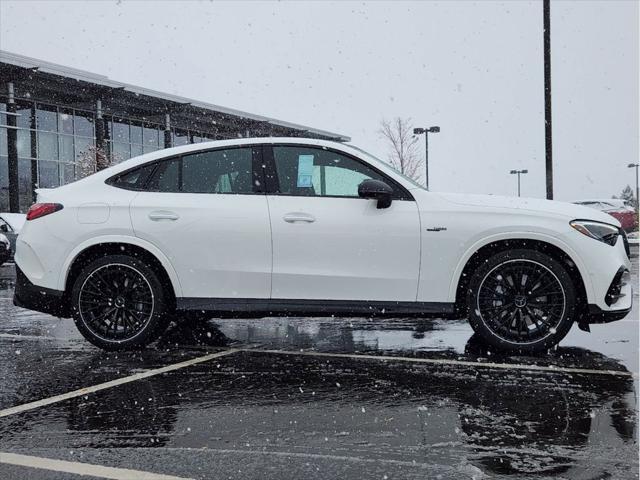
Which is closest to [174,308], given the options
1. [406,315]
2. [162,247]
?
[162,247]

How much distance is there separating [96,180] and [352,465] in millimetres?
3978

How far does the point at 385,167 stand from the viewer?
19.5 feet

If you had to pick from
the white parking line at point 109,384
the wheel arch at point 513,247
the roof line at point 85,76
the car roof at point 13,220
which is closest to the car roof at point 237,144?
the wheel arch at point 513,247

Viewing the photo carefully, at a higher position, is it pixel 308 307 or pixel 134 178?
pixel 134 178

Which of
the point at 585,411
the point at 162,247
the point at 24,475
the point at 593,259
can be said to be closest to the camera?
the point at 24,475

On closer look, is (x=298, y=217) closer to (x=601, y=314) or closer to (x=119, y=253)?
(x=119, y=253)

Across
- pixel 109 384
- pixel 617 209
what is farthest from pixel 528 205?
pixel 617 209

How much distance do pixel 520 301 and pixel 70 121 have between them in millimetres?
33834

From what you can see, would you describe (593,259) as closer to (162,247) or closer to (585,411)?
(585,411)

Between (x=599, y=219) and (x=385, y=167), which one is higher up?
(x=385, y=167)

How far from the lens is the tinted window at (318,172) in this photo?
19.3 feet

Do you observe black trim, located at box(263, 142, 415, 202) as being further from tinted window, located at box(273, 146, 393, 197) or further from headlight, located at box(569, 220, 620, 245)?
headlight, located at box(569, 220, 620, 245)

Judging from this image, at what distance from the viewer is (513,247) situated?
564 cm

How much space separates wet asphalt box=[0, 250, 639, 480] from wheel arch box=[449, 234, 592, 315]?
49cm
